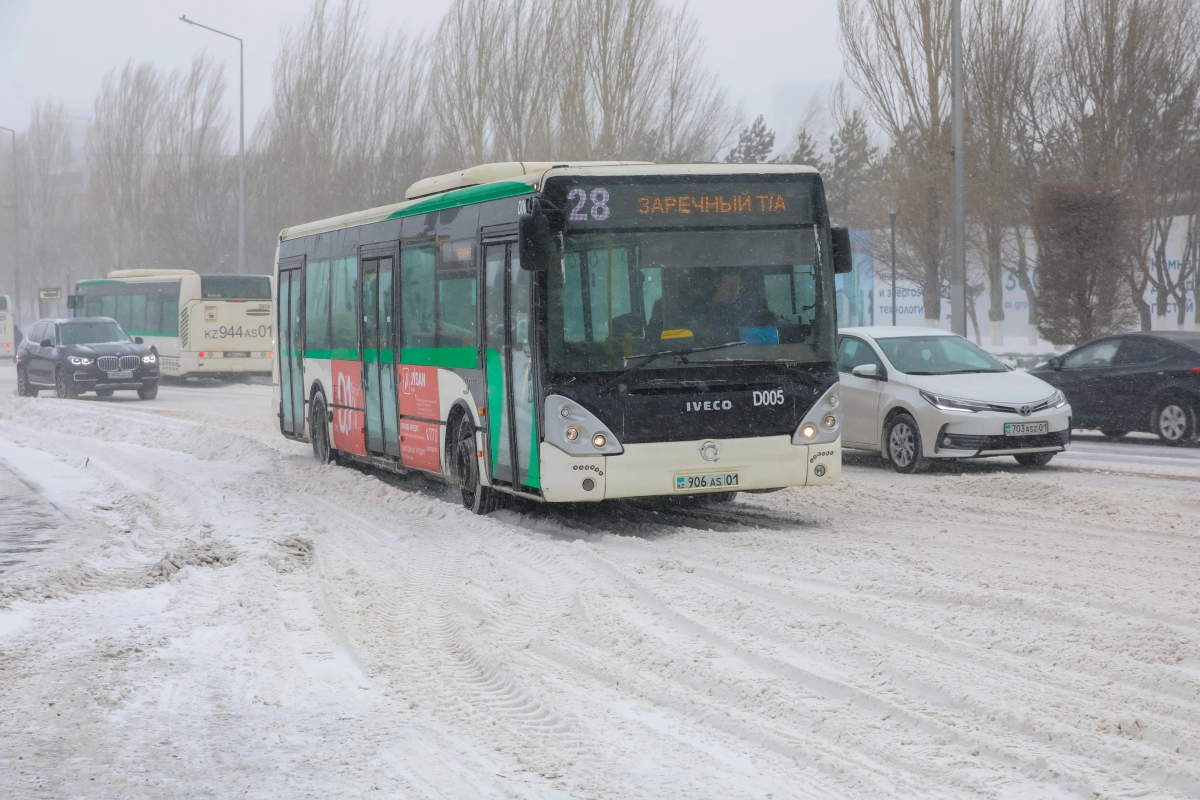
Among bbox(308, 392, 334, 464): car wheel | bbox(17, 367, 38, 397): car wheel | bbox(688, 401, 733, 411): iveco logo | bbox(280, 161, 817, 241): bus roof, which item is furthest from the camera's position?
bbox(17, 367, 38, 397): car wheel

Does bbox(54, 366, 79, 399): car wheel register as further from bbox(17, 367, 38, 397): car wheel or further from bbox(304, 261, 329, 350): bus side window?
bbox(304, 261, 329, 350): bus side window

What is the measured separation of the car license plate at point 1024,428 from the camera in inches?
582

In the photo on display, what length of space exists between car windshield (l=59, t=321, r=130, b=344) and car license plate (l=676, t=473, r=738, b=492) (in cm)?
2499

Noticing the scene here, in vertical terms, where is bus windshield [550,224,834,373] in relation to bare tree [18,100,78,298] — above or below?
below

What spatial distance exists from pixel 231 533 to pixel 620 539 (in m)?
2.88

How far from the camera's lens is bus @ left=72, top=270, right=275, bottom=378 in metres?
37.2

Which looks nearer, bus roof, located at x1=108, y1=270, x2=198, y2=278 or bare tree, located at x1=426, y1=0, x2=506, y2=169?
bus roof, located at x1=108, y1=270, x2=198, y2=278

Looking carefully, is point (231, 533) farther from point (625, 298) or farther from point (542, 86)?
point (542, 86)

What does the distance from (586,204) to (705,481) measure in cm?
220

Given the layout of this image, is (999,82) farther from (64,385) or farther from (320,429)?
(320,429)

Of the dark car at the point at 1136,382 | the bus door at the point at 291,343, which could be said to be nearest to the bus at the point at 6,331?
the bus door at the point at 291,343

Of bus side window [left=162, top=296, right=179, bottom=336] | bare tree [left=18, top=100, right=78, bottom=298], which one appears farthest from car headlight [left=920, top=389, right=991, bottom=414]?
bare tree [left=18, top=100, right=78, bottom=298]

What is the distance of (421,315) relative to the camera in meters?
13.6

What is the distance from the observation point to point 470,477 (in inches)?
497
